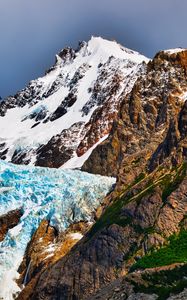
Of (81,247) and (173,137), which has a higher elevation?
(173,137)

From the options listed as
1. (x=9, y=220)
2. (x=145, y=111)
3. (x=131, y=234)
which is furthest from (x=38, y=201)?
(x=145, y=111)

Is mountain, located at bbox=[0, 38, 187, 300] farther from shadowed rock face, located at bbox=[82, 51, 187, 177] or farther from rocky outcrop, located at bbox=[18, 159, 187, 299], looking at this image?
shadowed rock face, located at bbox=[82, 51, 187, 177]

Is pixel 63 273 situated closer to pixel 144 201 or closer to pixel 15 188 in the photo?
pixel 144 201

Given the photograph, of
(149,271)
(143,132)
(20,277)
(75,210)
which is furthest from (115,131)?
(149,271)

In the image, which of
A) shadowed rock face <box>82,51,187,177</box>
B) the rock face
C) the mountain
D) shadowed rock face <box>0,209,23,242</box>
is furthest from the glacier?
shadowed rock face <box>82,51,187,177</box>

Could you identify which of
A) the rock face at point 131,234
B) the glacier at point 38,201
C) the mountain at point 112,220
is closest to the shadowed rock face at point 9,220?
the mountain at point 112,220

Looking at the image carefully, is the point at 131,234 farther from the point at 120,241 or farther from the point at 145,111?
the point at 145,111
